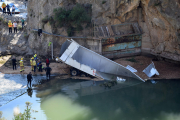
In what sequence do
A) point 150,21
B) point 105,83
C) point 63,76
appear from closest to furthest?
point 105,83
point 63,76
point 150,21

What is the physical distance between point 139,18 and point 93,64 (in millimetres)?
7453

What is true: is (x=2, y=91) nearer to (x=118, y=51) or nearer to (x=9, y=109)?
(x=9, y=109)

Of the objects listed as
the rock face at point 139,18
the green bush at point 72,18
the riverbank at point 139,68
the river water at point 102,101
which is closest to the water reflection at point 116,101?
the river water at point 102,101

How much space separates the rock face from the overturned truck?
426 centimetres

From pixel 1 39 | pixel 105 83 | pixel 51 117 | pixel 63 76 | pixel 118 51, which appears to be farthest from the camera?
pixel 1 39

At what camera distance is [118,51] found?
22.3 m

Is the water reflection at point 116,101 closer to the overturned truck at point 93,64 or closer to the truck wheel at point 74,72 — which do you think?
the overturned truck at point 93,64

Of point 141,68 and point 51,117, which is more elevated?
point 141,68

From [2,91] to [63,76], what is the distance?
494 centimetres

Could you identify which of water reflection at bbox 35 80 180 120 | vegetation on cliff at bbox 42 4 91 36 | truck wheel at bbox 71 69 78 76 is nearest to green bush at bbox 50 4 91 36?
vegetation on cliff at bbox 42 4 91 36

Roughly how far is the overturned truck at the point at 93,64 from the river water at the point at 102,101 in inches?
33.2

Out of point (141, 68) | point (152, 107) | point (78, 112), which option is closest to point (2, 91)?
point (78, 112)

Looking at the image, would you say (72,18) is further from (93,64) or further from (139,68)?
(139,68)

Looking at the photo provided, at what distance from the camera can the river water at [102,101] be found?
522 inches
